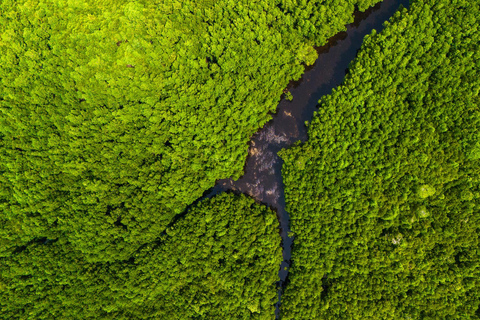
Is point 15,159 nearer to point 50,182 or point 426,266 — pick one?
point 50,182

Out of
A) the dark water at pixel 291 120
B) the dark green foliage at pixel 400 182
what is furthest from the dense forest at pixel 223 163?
the dark water at pixel 291 120

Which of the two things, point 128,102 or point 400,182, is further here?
point 128,102

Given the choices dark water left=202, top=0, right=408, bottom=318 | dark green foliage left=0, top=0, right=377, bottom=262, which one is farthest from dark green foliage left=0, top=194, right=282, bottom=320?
dark water left=202, top=0, right=408, bottom=318

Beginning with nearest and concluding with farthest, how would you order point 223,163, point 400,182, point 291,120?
point 400,182
point 223,163
point 291,120

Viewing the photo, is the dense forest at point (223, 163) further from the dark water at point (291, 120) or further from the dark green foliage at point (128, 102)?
the dark water at point (291, 120)

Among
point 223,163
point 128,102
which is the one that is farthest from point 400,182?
point 128,102

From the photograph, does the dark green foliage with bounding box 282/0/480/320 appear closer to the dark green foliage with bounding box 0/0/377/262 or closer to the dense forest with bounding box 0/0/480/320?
the dense forest with bounding box 0/0/480/320

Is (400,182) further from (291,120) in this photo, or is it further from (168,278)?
(168,278)
